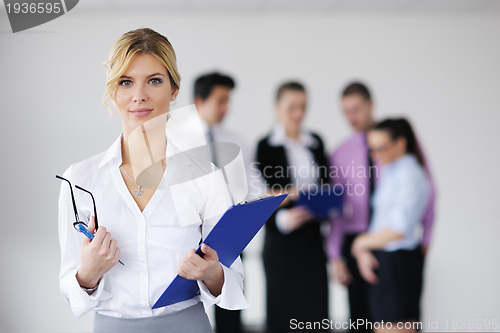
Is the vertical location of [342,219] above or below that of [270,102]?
below

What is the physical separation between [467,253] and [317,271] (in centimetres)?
125

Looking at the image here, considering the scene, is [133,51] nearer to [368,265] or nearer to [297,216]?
[297,216]

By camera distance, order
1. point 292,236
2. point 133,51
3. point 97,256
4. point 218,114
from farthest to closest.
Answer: point 218,114
point 292,236
point 133,51
point 97,256

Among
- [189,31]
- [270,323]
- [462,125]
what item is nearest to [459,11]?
[462,125]

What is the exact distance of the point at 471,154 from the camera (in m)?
3.18

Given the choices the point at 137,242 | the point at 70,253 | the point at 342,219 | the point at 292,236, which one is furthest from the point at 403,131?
the point at 70,253

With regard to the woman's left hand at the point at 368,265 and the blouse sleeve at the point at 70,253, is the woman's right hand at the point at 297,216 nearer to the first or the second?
the woman's left hand at the point at 368,265

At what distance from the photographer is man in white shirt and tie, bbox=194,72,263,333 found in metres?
2.79

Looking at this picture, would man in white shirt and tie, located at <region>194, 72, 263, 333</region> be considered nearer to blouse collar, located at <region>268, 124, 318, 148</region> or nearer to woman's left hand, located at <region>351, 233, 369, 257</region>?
blouse collar, located at <region>268, 124, 318, 148</region>

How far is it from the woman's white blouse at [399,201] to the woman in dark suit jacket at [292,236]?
398 mm

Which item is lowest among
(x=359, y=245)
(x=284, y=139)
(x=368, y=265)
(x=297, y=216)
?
(x=368, y=265)

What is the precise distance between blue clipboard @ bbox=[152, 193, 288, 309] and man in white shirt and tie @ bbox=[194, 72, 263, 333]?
1.77 metres

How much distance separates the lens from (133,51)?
1.04 m

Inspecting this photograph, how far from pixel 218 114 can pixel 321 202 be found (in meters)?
0.95
